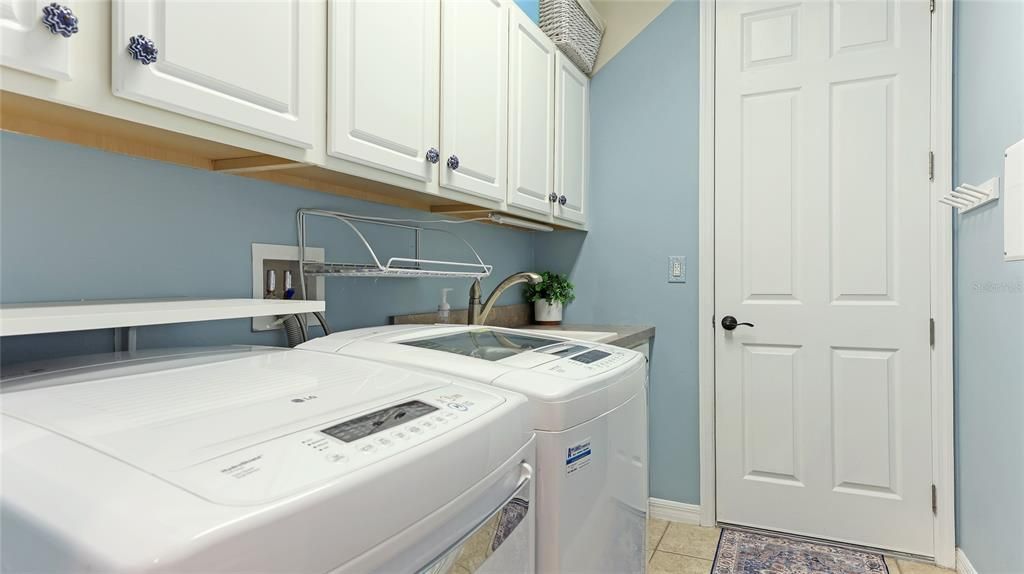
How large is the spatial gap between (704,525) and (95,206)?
2.47 m

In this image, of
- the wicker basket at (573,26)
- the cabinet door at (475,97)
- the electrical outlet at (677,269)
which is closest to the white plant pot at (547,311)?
the electrical outlet at (677,269)

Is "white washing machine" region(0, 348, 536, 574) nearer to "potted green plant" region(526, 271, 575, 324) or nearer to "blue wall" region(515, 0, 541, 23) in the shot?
"potted green plant" region(526, 271, 575, 324)

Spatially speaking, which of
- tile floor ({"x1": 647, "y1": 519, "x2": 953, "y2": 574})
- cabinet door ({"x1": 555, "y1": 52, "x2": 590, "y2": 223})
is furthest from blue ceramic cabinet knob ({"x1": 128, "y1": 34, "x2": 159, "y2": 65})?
tile floor ({"x1": 647, "y1": 519, "x2": 953, "y2": 574})

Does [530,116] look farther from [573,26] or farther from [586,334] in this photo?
[586,334]

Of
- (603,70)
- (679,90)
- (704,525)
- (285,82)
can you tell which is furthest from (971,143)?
(285,82)

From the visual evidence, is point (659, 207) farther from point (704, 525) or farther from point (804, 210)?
point (704, 525)

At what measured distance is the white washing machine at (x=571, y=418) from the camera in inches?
40.3

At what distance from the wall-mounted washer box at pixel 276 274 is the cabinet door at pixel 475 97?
439 mm

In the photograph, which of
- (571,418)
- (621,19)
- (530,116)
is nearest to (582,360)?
(571,418)

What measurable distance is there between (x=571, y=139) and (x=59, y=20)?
2010 millimetres

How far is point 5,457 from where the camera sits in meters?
0.53

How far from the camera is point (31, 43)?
0.71m

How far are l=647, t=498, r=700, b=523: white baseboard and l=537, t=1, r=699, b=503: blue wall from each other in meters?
0.03

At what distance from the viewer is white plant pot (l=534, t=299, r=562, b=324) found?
8.81 ft
